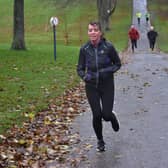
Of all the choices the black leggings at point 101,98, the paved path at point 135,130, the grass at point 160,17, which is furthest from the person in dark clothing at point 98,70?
the grass at point 160,17

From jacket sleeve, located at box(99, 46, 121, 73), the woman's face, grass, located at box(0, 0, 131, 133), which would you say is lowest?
grass, located at box(0, 0, 131, 133)

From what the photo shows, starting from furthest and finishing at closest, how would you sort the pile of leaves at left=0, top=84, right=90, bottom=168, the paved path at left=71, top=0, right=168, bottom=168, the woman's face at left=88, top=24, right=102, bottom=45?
the woman's face at left=88, top=24, right=102, bottom=45 < the pile of leaves at left=0, top=84, right=90, bottom=168 < the paved path at left=71, top=0, right=168, bottom=168

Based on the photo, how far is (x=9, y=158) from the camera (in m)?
8.25

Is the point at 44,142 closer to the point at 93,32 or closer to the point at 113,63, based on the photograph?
the point at 113,63

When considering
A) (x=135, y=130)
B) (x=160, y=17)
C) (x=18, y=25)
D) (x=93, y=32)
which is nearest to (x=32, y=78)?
(x=135, y=130)

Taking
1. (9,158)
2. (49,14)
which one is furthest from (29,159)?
(49,14)

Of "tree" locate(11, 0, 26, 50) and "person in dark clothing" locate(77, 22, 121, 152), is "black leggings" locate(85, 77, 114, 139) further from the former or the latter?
"tree" locate(11, 0, 26, 50)

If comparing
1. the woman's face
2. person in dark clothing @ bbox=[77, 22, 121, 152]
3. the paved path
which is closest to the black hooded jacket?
person in dark clothing @ bbox=[77, 22, 121, 152]

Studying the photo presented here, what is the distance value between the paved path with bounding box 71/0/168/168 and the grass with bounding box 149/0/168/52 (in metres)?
35.7

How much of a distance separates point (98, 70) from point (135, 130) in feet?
7.01

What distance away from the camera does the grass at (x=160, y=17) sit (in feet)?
190

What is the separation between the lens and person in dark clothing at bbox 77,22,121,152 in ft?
27.8

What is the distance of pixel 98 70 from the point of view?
850cm

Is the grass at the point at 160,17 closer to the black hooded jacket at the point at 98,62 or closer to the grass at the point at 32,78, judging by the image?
the grass at the point at 32,78
